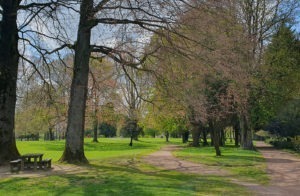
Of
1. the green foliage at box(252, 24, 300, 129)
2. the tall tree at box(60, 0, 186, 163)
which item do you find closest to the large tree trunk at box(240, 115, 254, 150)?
the green foliage at box(252, 24, 300, 129)

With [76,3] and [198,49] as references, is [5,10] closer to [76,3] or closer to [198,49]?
[76,3]

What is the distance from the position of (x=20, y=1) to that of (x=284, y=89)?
92.4ft

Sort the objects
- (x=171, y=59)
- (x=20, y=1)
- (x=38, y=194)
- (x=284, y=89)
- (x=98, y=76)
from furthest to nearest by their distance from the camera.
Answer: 1. (x=284, y=89)
2. (x=98, y=76)
3. (x=20, y=1)
4. (x=171, y=59)
5. (x=38, y=194)

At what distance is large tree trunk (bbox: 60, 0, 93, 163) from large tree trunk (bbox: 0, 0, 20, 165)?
93.7 inches

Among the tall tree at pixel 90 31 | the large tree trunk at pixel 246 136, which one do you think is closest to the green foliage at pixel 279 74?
the large tree trunk at pixel 246 136

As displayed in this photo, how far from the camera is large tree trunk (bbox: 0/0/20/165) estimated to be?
17.0 metres

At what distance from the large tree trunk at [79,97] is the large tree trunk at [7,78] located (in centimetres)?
238

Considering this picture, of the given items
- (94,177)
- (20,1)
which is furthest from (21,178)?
(20,1)

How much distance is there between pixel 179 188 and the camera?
37.7 feet

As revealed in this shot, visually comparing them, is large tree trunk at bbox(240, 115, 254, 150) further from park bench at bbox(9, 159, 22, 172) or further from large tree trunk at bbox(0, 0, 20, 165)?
park bench at bbox(9, 159, 22, 172)

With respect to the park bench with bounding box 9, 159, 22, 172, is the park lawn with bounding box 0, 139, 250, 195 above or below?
below

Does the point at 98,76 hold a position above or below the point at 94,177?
above

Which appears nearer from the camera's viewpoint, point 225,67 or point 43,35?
point 225,67

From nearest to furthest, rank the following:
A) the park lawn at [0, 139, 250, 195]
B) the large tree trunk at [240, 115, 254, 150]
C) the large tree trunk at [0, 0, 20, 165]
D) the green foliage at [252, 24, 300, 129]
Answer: the park lawn at [0, 139, 250, 195] < the large tree trunk at [0, 0, 20, 165] < the green foliage at [252, 24, 300, 129] < the large tree trunk at [240, 115, 254, 150]
